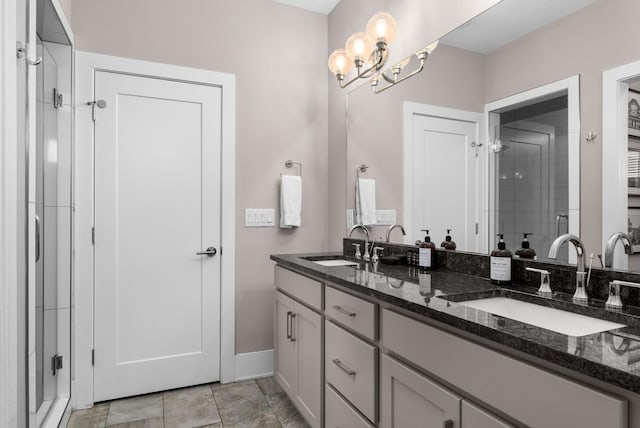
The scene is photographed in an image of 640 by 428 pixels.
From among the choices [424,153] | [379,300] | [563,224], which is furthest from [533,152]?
[379,300]

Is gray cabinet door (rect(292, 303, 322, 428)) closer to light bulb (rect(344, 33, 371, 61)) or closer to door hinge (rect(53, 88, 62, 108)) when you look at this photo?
light bulb (rect(344, 33, 371, 61))

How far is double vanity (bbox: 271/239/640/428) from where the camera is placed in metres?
0.75

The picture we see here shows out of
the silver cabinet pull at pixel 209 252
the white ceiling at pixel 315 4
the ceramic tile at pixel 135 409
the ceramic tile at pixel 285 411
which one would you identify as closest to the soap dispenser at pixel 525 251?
the ceramic tile at pixel 285 411

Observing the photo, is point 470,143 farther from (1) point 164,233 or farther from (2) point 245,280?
(1) point 164,233

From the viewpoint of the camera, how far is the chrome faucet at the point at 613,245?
1.17 meters

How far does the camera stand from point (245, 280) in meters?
2.72

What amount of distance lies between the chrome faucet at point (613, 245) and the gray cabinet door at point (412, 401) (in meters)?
0.65

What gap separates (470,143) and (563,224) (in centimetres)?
57

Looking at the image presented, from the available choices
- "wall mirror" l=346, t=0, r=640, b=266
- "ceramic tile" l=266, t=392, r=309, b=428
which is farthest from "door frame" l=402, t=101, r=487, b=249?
"ceramic tile" l=266, t=392, r=309, b=428

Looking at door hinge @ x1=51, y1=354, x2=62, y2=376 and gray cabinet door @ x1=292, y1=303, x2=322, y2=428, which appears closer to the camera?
gray cabinet door @ x1=292, y1=303, x2=322, y2=428

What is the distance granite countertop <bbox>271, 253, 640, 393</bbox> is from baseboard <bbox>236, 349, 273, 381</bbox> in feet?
3.95

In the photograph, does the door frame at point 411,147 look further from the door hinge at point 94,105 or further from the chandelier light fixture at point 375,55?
the door hinge at point 94,105

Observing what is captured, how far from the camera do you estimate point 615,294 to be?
1101 mm

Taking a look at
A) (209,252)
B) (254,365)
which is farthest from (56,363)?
(254,365)
